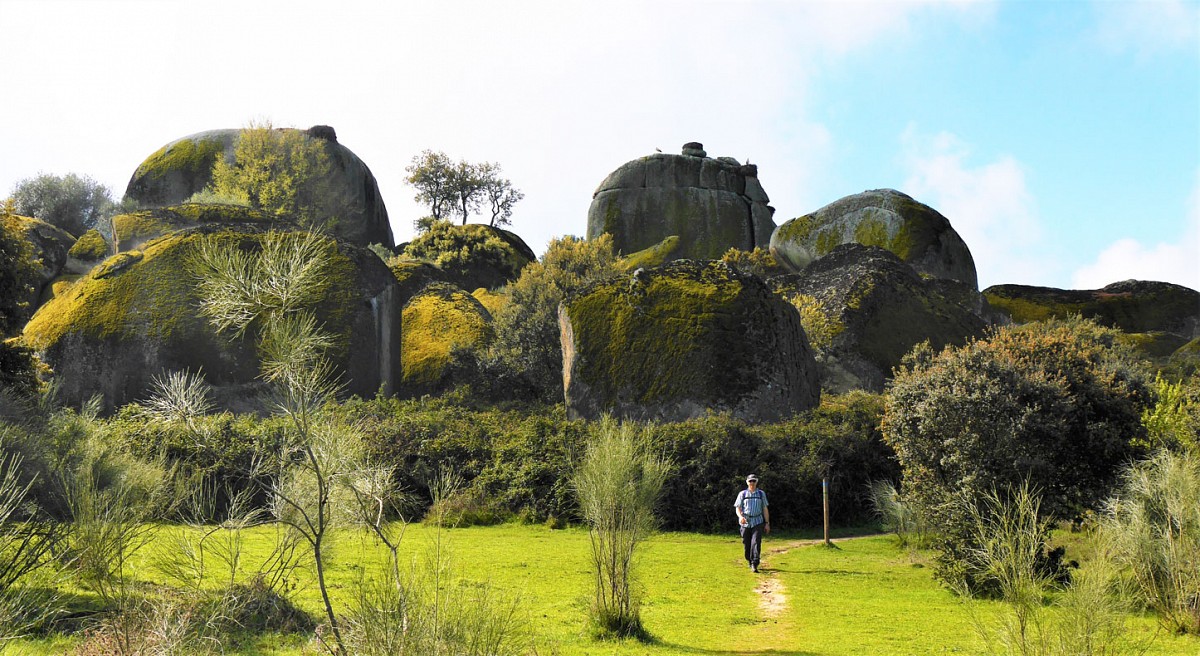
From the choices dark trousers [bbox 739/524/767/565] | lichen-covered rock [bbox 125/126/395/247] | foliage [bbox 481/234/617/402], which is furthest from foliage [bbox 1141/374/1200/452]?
lichen-covered rock [bbox 125/126/395/247]

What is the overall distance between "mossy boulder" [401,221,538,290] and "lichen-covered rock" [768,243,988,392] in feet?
60.3

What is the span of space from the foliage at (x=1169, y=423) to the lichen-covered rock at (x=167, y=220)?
2468 centimetres

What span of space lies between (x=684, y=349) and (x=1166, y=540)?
12.5 meters

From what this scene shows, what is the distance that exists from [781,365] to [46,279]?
32305mm

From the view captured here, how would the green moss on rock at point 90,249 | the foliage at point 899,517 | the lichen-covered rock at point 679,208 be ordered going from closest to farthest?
the foliage at point 899,517 < the green moss on rock at point 90,249 < the lichen-covered rock at point 679,208

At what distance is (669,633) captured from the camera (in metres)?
9.51

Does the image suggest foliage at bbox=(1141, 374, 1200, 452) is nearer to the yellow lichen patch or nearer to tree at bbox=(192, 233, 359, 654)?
tree at bbox=(192, 233, 359, 654)

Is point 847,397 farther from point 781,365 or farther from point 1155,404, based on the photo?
point 1155,404

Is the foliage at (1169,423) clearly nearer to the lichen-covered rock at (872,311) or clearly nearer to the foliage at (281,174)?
the lichen-covered rock at (872,311)

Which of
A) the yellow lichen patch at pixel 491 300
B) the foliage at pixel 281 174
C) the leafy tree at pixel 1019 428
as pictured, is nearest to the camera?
the leafy tree at pixel 1019 428

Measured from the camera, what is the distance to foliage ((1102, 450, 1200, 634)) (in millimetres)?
9477

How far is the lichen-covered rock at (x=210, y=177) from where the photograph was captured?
48.4 metres

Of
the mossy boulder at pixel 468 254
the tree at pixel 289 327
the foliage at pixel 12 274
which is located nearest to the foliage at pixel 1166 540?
the tree at pixel 289 327

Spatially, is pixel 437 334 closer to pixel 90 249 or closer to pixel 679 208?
pixel 90 249
